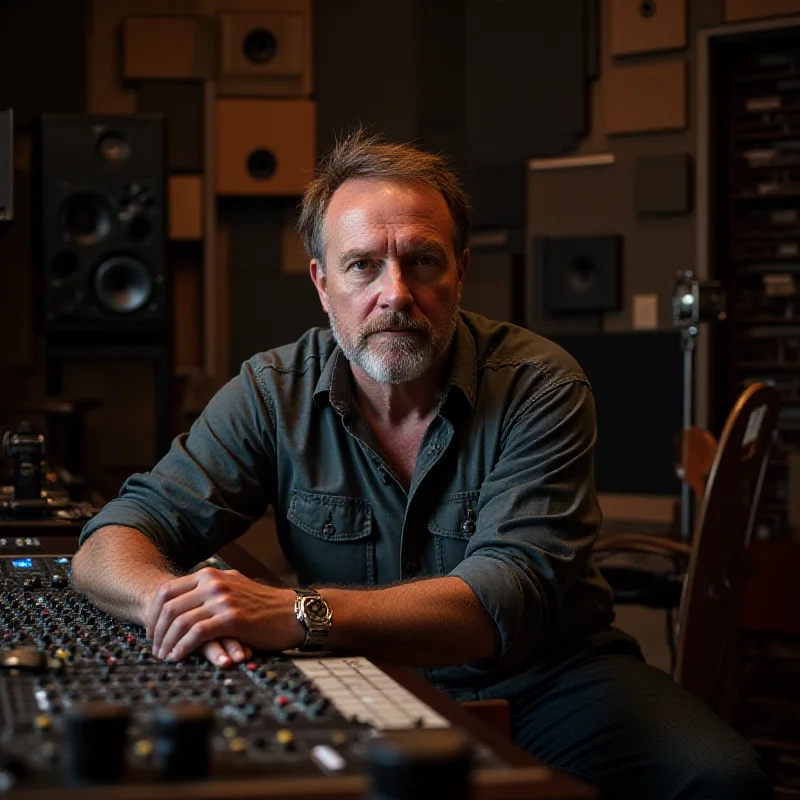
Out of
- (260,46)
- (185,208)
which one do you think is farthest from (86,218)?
(260,46)

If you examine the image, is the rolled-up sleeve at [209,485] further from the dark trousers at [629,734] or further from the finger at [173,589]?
the dark trousers at [629,734]

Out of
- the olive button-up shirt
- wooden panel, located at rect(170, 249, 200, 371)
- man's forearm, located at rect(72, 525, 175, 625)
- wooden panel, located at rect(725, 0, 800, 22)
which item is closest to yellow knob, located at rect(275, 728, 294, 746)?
man's forearm, located at rect(72, 525, 175, 625)

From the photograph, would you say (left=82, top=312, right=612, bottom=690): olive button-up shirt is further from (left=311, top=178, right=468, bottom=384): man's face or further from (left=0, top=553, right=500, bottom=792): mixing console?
(left=0, top=553, right=500, bottom=792): mixing console

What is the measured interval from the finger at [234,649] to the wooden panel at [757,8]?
14.2 feet

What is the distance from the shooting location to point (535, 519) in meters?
1.55

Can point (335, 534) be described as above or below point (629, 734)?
above

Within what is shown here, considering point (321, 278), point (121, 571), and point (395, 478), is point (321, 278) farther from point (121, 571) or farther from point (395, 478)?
point (121, 571)

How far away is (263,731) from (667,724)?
0.83 m

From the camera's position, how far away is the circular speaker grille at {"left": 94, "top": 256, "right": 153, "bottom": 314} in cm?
445

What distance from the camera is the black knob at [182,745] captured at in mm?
731

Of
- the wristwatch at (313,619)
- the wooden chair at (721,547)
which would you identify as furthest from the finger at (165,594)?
the wooden chair at (721,547)

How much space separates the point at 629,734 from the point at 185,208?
4254 millimetres

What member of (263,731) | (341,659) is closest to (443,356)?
(341,659)

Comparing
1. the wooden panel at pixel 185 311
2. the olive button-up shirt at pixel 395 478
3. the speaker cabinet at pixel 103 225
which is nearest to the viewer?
the olive button-up shirt at pixel 395 478
